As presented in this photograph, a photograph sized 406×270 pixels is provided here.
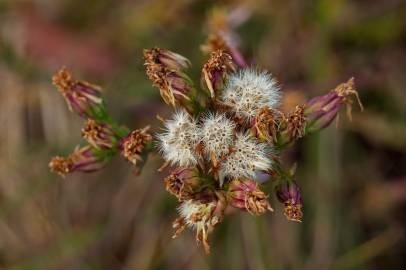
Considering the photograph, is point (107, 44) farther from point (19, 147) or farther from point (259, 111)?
point (259, 111)

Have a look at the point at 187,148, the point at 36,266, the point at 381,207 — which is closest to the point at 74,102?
the point at 187,148

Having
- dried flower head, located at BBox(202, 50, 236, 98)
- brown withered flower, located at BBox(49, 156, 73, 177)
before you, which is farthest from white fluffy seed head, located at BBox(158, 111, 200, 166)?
brown withered flower, located at BBox(49, 156, 73, 177)

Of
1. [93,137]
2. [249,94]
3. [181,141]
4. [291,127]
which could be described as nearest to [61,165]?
[93,137]

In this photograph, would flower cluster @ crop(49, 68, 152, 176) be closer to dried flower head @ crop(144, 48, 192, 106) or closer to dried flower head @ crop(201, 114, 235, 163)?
dried flower head @ crop(144, 48, 192, 106)

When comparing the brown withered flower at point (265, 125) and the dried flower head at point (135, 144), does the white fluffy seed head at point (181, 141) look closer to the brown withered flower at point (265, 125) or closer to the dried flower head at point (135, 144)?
the dried flower head at point (135, 144)

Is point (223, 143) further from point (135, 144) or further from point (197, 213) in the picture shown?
point (135, 144)

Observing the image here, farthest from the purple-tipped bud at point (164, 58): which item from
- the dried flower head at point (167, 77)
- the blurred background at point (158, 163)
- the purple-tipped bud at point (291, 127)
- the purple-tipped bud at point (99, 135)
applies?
the blurred background at point (158, 163)

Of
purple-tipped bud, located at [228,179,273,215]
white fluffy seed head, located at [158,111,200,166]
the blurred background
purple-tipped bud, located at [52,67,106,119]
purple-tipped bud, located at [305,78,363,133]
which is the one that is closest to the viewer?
purple-tipped bud, located at [228,179,273,215]
